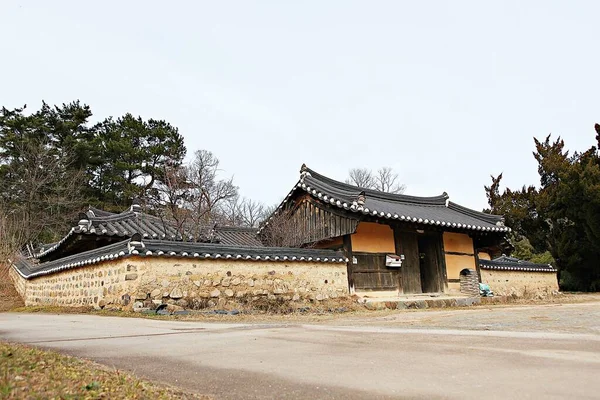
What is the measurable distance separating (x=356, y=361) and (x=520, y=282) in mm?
18392

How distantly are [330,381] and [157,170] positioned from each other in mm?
29046

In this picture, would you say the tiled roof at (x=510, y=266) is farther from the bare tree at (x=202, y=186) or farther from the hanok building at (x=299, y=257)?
the bare tree at (x=202, y=186)

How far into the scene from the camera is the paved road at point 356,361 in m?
2.66

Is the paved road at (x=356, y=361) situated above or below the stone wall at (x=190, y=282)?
below

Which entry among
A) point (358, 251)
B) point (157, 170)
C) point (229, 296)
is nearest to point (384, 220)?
point (358, 251)

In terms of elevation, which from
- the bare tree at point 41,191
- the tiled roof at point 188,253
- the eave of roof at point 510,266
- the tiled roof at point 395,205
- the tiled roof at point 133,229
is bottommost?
the tiled roof at point 188,253

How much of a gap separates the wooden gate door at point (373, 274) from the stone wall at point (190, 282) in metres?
0.86

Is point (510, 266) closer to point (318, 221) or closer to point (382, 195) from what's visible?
point (382, 195)

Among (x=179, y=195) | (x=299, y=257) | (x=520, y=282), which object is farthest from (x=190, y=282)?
(x=520, y=282)

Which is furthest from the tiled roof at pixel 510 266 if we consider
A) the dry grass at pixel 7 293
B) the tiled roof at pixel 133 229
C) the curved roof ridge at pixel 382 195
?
the dry grass at pixel 7 293

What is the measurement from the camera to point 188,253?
33.1ft

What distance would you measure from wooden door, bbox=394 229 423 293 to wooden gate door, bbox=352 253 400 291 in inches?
18.1

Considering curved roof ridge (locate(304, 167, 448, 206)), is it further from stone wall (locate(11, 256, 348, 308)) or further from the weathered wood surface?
stone wall (locate(11, 256, 348, 308))

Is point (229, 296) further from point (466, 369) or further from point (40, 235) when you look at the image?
point (40, 235)
